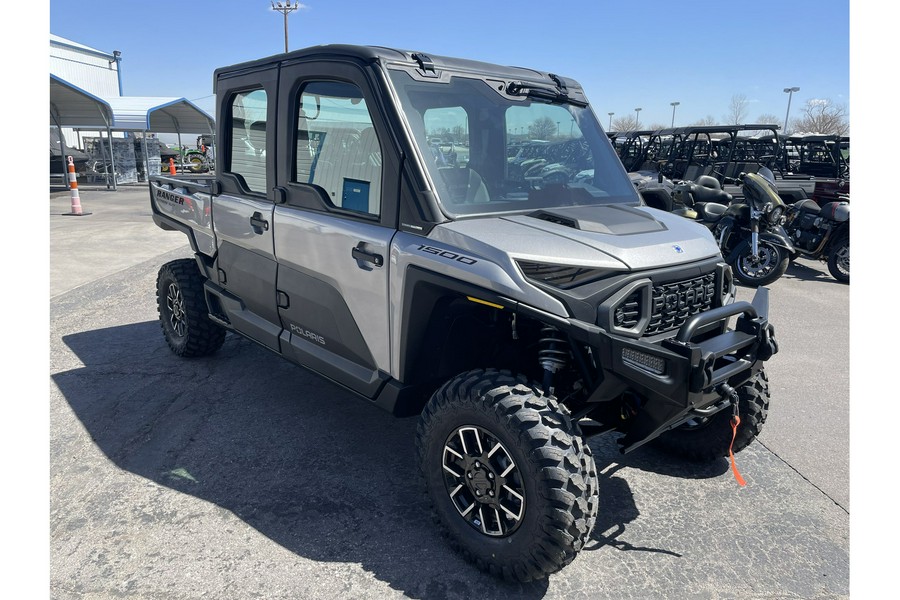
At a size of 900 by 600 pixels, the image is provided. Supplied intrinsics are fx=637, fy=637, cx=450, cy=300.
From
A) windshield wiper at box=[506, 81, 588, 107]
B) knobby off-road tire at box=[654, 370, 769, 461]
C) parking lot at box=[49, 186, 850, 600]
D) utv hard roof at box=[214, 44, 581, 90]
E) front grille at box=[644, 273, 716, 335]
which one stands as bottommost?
parking lot at box=[49, 186, 850, 600]

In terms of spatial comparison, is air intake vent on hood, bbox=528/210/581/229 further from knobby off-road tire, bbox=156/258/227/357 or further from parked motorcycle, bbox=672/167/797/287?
parked motorcycle, bbox=672/167/797/287

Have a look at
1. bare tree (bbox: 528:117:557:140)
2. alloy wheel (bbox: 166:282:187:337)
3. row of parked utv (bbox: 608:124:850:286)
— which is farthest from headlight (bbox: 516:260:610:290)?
alloy wheel (bbox: 166:282:187:337)

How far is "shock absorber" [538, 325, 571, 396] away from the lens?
2.74 meters

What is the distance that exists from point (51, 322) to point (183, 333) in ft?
7.00

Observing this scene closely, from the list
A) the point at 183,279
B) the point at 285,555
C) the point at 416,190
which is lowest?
the point at 285,555

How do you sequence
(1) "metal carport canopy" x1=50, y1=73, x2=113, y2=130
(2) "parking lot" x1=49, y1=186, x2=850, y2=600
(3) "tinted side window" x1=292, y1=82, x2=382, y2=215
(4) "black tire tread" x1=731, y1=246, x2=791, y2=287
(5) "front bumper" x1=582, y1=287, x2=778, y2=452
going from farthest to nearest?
(1) "metal carport canopy" x1=50, y1=73, x2=113, y2=130
(4) "black tire tread" x1=731, y1=246, x2=791, y2=287
(3) "tinted side window" x1=292, y1=82, x2=382, y2=215
(2) "parking lot" x1=49, y1=186, x2=850, y2=600
(5) "front bumper" x1=582, y1=287, x2=778, y2=452

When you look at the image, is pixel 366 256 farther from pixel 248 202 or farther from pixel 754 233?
pixel 754 233

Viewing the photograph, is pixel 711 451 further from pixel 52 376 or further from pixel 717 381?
pixel 52 376

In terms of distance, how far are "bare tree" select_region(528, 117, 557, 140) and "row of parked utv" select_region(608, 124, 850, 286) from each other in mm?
825

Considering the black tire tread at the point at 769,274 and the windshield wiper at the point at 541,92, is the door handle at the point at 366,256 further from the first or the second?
the black tire tread at the point at 769,274

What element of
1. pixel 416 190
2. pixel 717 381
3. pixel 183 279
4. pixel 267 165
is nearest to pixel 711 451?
pixel 717 381

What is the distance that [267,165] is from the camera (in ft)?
12.4

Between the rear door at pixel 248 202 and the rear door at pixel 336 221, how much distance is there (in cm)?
14

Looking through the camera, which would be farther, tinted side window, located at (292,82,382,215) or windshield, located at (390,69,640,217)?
tinted side window, located at (292,82,382,215)
